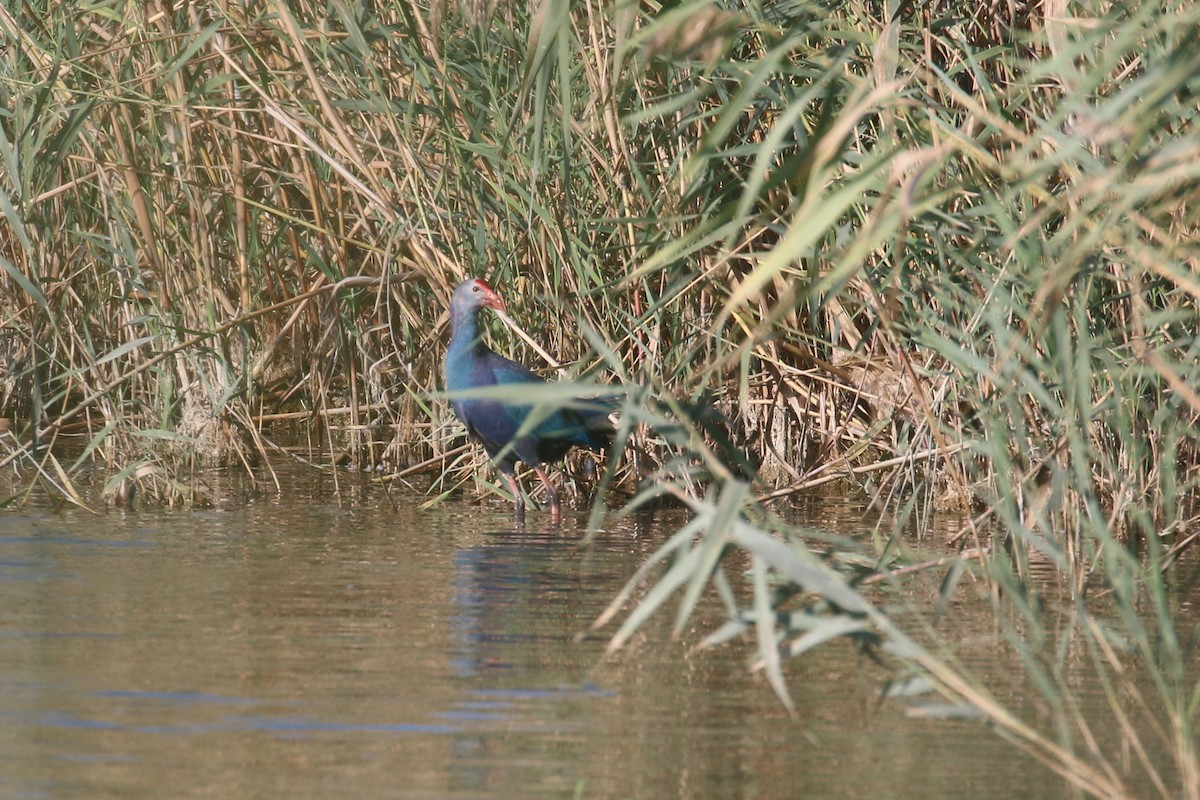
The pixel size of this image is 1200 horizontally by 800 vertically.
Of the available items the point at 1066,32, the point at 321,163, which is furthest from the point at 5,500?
the point at 1066,32

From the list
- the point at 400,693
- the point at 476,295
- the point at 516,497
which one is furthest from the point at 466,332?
the point at 400,693

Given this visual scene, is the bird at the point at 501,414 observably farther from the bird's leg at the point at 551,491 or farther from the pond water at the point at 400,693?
the pond water at the point at 400,693

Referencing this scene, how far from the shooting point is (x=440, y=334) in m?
6.73

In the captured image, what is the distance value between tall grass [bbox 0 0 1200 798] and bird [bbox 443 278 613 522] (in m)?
0.17

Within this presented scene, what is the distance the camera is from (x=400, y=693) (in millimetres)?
3523

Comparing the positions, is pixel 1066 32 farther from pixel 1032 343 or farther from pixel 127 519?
pixel 127 519

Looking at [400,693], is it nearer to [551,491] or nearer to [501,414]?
[501,414]

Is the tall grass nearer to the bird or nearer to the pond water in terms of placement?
the bird

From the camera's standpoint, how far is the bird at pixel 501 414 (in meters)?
6.12

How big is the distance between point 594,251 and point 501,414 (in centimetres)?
75

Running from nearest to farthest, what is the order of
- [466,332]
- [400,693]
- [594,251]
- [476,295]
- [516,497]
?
1. [400,693]
2. [594,251]
3. [476,295]
4. [466,332]
5. [516,497]

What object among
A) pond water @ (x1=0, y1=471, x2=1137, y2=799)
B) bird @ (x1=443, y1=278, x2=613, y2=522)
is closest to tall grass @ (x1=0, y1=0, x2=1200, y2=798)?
bird @ (x1=443, y1=278, x2=613, y2=522)

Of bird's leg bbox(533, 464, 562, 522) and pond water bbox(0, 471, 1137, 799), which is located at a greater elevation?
bird's leg bbox(533, 464, 562, 522)

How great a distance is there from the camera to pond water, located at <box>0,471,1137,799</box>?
9.63ft
